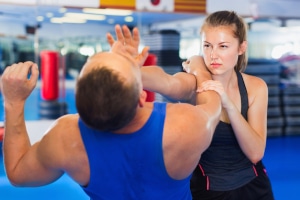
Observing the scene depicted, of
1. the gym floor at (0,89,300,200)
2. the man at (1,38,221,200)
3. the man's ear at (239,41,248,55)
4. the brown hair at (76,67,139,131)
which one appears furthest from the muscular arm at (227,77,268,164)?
the gym floor at (0,89,300,200)

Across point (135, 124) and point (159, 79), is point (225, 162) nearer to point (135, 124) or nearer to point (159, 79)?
point (159, 79)

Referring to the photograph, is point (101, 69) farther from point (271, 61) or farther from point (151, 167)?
point (271, 61)

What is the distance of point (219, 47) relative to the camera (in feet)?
5.59

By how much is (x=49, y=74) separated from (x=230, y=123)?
178 inches

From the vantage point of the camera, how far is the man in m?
1.00

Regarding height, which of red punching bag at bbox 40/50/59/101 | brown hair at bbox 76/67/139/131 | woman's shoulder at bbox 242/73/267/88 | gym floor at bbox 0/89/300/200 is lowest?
gym floor at bbox 0/89/300/200

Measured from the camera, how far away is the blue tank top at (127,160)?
3.49ft

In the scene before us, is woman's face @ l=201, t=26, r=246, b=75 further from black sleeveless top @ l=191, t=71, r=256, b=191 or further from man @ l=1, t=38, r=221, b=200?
man @ l=1, t=38, r=221, b=200

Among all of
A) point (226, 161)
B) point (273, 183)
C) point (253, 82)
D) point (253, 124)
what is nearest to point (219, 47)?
point (253, 82)

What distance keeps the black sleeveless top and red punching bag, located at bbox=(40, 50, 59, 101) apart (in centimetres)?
435

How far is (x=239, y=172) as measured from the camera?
179cm

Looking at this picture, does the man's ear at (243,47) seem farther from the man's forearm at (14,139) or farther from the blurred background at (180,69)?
the blurred background at (180,69)

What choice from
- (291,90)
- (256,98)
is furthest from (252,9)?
(256,98)

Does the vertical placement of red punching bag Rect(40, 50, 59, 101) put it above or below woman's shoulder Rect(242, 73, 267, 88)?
below
